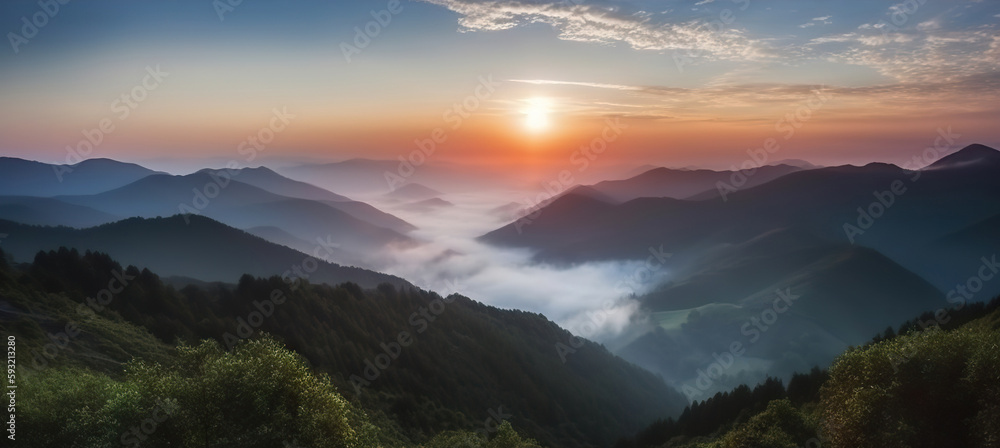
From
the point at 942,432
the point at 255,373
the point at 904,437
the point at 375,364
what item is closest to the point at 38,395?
the point at 255,373

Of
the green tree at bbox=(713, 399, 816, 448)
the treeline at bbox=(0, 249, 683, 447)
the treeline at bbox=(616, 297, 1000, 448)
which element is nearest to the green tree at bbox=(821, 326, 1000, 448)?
the treeline at bbox=(616, 297, 1000, 448)

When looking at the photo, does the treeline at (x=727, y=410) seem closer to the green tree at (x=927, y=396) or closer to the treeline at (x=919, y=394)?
the treeline at (x=919, y=394)

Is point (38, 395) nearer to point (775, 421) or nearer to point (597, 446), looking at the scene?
point (775, 421)

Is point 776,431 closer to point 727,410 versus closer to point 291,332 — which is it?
point 727,410

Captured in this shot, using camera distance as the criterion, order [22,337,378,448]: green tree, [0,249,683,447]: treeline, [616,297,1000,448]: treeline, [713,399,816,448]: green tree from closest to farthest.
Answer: [22,337,378,448]: green tree, [616,297,1000,448]: treeline, [713,399,816,448]: green tree, [0,249,683,447]: treeline

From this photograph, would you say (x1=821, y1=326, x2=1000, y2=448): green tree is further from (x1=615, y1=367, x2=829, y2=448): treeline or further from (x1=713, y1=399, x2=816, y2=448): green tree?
(x1=615, y1=367, x2=829, y2=448): treeline

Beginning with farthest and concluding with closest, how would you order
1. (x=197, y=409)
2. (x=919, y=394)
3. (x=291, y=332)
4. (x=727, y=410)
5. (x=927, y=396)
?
(x=291, y=332) → (x=727, y=410) → (x=919, y=394) → (x=927, y=396) → (x=197, y=409)

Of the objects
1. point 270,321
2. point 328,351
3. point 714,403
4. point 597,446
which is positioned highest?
point 270,321

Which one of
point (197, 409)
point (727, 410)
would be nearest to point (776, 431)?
point (197, 409)

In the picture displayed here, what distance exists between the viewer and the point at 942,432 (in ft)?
151

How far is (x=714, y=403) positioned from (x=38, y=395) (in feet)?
450

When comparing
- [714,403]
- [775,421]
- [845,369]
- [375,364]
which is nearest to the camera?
[845,369]

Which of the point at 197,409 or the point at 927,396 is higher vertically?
the point at 197,409

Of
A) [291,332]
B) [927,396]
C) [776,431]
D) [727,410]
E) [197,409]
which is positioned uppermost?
[197,409]
